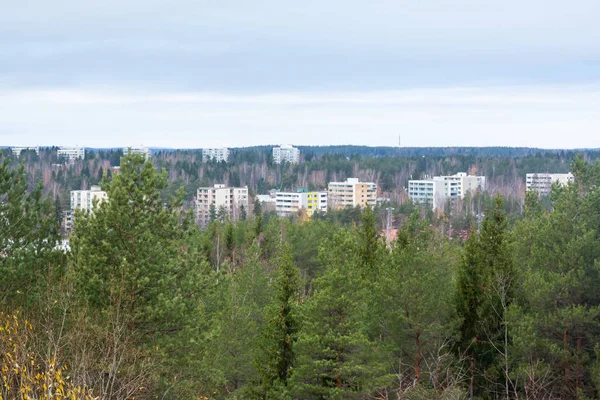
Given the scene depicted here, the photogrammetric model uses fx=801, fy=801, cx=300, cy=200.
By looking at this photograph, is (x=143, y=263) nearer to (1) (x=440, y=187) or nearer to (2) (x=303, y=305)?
(2) (x=303, y=305)

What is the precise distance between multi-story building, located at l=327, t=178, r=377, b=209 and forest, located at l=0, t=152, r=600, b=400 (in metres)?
97.6

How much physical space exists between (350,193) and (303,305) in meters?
108

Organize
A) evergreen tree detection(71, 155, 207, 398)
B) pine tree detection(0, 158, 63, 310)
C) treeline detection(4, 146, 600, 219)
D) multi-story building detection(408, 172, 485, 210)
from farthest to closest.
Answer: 1. treeline detection(4, 146, 600, 219)
2. multi-story building detection(408, 172, 485, 210)
3. pine tree detection(0, 158, 63, 310)
4. evergreen tree detection(71, 155, 207, 398)

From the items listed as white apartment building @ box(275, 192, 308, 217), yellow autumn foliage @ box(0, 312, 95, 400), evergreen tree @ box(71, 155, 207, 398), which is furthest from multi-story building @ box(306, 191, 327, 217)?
yellow autumn foliage @ box(0, 312, 95, 400)

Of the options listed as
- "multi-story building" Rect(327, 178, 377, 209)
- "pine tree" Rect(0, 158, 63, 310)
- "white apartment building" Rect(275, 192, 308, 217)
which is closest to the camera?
"pine tree" Rect(0, 158, 63, 310)

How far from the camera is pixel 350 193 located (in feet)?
420

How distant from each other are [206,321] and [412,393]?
15.3 ft

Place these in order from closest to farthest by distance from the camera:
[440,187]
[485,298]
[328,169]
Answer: [485,298] → [440,187] → [328,169]

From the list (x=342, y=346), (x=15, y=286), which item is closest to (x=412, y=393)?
(x=342, y=346)

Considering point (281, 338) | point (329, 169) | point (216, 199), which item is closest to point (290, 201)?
point (216, 199)

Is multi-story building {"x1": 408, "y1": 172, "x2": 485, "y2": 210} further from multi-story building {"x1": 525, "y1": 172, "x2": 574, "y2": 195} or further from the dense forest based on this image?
multi-story building {"x1": 525, "y1": 172, "x2": 574, "y2": 195}

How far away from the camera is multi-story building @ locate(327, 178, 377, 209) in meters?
127

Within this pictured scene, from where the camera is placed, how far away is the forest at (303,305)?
15906 millimetres

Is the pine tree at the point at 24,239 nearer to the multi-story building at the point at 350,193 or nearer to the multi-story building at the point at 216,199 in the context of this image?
the multi-story building at the point at 216,199
